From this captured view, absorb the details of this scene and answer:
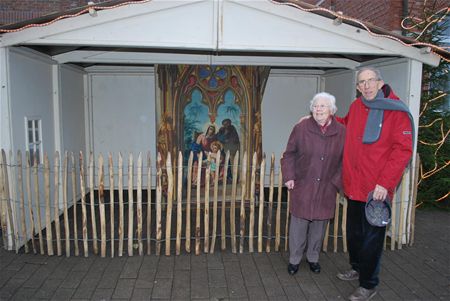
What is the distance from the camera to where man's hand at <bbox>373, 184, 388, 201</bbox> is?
3273 millimetres

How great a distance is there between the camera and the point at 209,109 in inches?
278

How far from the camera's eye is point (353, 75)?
6504 mm

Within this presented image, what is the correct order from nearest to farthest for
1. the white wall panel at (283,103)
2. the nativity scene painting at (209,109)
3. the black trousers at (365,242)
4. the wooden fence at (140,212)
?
the black trousers at (365,242) < the wooden fence at (140,212) < the nativity scene painting at (209,109) < the white wall panel at (283,103)

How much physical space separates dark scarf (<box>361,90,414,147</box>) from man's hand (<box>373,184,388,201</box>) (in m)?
0.43

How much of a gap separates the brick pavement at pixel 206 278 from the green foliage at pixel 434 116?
2.45m

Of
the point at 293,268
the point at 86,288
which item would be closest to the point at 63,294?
the point at 86,288

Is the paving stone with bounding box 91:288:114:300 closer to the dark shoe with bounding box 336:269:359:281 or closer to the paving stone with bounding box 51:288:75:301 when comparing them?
the paving stone with bounding box 51:288:75:301

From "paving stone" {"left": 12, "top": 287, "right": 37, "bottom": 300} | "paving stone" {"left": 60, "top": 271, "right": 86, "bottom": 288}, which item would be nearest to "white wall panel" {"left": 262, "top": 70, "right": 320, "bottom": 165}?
"paving stone" {"left": 60, "top": 271, "right": 86, "bottom": 288}

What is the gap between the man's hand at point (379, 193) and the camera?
10.7 ft

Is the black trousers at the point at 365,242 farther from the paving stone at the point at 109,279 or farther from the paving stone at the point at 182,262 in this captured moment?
the paving stone at the point at 109,279

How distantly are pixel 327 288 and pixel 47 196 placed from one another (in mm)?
3475

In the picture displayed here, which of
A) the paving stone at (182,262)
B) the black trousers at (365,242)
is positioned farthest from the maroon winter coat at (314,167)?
the paving stone at (182,262)

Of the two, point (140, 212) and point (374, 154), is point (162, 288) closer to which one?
point (140, 212)

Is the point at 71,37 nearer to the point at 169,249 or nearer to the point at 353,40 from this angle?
the point at 169,249
